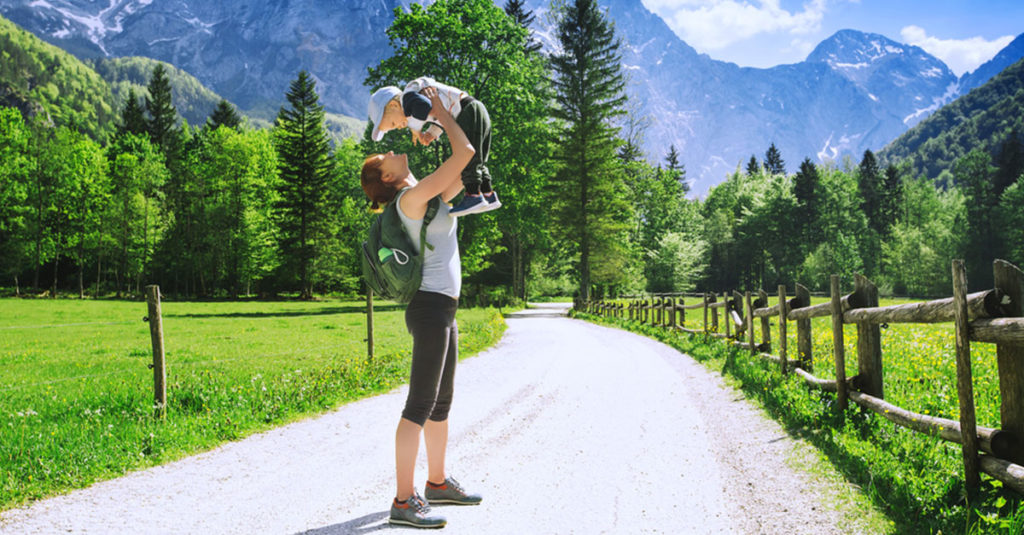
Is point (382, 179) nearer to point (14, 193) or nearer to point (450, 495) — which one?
point (450, 495)

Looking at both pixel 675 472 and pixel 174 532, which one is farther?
pixel 675 472

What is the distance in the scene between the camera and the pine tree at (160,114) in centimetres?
6319

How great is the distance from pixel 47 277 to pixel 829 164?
9809 cm

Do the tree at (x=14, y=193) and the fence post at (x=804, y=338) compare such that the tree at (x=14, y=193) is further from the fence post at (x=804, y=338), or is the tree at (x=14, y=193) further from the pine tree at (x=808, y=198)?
the pine tree at (x=808, y=198)

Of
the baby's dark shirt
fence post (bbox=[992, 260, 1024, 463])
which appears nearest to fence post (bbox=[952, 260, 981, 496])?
fence post (bbox=[992, 260, 1024, 463])

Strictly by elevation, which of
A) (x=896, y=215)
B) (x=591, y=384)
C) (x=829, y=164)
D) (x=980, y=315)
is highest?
(x=829, y=164)

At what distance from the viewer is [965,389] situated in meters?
3.96

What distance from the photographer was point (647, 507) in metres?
3.99

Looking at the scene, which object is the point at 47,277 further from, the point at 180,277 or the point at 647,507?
the point at 647,507

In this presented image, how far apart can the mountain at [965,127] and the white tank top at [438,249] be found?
150547mm

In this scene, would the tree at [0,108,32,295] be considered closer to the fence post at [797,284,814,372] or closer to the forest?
→ the forest

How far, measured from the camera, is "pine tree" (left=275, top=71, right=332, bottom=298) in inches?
1736

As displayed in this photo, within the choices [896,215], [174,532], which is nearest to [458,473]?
[174,532]

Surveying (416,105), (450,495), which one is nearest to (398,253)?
(416,105)
